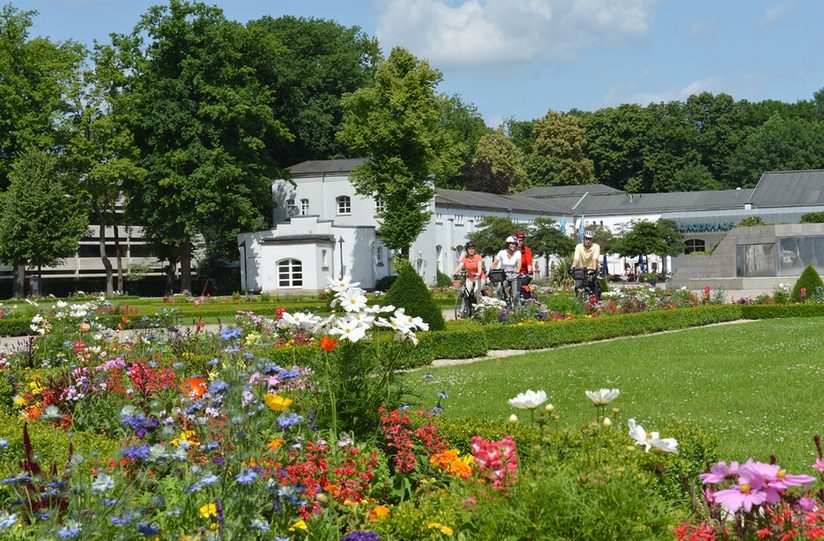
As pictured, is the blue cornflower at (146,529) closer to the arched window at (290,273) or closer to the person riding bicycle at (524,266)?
the person riding bicycle at (524,266)

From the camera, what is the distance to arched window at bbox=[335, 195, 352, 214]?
175ft

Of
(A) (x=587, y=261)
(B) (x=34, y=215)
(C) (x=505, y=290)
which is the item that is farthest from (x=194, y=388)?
(B) (x=34, y=215)

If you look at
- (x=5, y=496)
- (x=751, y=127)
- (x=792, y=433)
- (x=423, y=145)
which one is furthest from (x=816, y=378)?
(x=751, y=127)

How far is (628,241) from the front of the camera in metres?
50.3

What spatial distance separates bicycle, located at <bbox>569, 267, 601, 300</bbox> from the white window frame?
27.1 meters

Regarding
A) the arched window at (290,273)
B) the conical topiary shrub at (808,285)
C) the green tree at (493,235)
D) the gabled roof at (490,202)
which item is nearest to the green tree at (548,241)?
the green tree at (493,235)

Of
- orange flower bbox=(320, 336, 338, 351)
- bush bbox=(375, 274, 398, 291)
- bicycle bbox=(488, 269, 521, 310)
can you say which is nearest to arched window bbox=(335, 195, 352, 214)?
bush bbox=(375, 274, 398, 291)

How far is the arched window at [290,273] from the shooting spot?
1837 inches

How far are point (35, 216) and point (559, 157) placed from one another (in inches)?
2126

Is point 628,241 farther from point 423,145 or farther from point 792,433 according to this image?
point 792,433

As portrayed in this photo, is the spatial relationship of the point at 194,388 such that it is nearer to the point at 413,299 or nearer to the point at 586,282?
the point at 413,299

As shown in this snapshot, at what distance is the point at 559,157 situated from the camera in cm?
8688

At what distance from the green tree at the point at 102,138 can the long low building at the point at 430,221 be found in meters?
6.98

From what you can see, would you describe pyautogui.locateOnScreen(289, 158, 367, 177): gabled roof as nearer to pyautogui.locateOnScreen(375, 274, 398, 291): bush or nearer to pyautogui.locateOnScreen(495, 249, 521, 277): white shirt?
pyautogui.locateOnScreen(375, 274, 398, 291): bush
